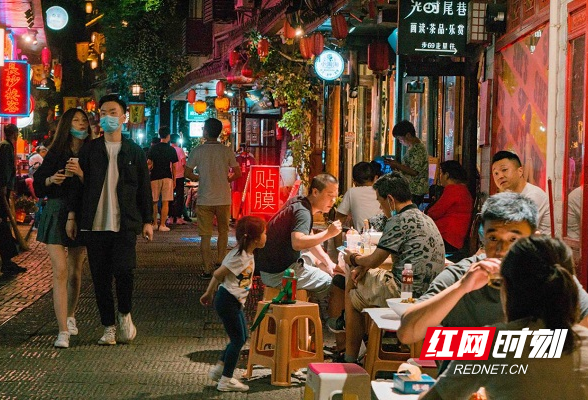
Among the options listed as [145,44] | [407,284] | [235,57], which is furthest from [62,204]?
[145,44]

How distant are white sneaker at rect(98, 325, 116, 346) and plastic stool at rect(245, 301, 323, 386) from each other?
1.69 m

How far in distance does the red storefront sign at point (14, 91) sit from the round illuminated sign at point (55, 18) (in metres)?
8.98

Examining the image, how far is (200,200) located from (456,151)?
4.44m

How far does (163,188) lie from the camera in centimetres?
2170

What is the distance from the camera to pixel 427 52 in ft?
42.4

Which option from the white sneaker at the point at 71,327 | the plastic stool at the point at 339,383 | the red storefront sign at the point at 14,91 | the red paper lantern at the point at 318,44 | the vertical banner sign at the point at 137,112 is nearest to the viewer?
the plastic stool at the point at 339,383

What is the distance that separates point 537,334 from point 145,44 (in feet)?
127

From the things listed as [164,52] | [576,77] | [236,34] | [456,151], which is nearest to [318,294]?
[576,77]

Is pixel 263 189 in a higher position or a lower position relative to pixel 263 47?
lower

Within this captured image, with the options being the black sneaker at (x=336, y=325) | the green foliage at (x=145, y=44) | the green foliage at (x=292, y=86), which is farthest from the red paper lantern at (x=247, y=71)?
the green foliage at (x=145, y=44)

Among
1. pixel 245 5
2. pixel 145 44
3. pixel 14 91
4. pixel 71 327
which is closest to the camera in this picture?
pixel 71 327

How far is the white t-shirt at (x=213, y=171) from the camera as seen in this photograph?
555 inches

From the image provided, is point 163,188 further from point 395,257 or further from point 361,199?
point 395,257

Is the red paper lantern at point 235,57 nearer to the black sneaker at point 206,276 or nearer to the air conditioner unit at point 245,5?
the air conditioner unit at point 245,5
